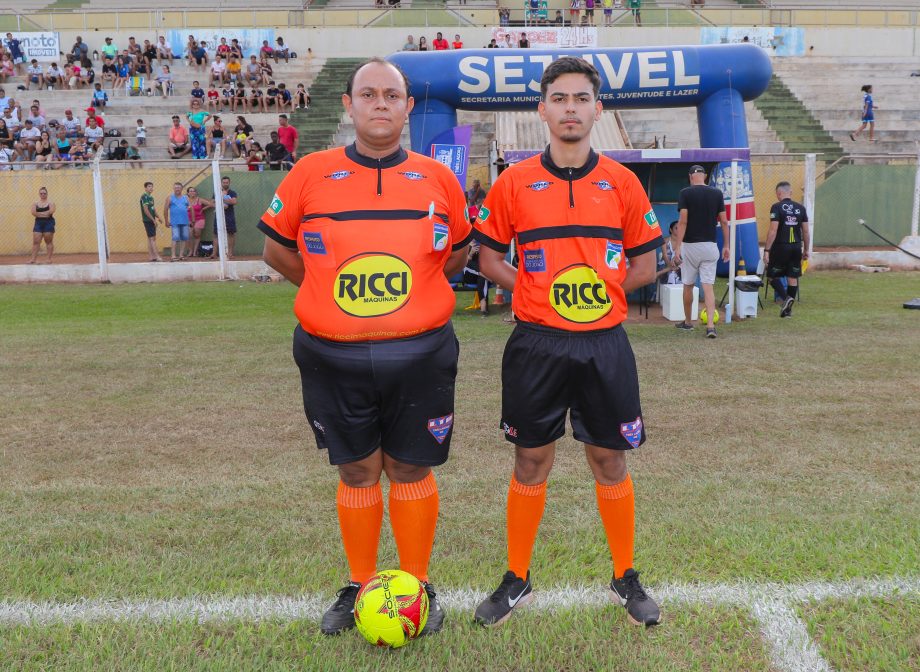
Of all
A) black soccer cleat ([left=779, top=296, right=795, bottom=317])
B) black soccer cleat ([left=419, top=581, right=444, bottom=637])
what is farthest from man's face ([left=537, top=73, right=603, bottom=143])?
black soccer cleat ([left=779, top=296, right=795, bottom=317])

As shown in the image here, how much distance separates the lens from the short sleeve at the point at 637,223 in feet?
10.8

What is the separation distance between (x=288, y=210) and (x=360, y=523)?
4.23 ft

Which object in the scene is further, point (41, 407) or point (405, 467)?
point (41, 407)

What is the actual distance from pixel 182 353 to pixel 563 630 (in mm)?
6778

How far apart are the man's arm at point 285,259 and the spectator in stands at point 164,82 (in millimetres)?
24964

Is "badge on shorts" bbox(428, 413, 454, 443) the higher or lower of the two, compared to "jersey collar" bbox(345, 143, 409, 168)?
lower

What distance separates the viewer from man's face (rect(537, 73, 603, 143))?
315 centimetres

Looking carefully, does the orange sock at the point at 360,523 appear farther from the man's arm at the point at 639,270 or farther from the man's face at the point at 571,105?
the man's face at the point at 571,105

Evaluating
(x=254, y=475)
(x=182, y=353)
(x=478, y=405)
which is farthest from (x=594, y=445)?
(x=182, y=353)

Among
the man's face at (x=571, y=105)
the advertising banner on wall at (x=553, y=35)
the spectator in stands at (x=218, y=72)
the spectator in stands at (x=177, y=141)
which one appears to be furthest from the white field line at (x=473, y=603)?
the advertising banner on wall at (x=553, y=35)

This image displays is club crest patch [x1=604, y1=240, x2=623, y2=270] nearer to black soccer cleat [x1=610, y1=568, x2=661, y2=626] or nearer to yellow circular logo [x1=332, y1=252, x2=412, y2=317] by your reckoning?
yellow circular logo [x1=332, y1=252, x2=412, y2=317]

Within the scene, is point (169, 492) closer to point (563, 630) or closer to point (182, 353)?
point (563, 630)

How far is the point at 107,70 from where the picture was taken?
26.9 meters

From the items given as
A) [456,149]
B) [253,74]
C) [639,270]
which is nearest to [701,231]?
[456,149]
